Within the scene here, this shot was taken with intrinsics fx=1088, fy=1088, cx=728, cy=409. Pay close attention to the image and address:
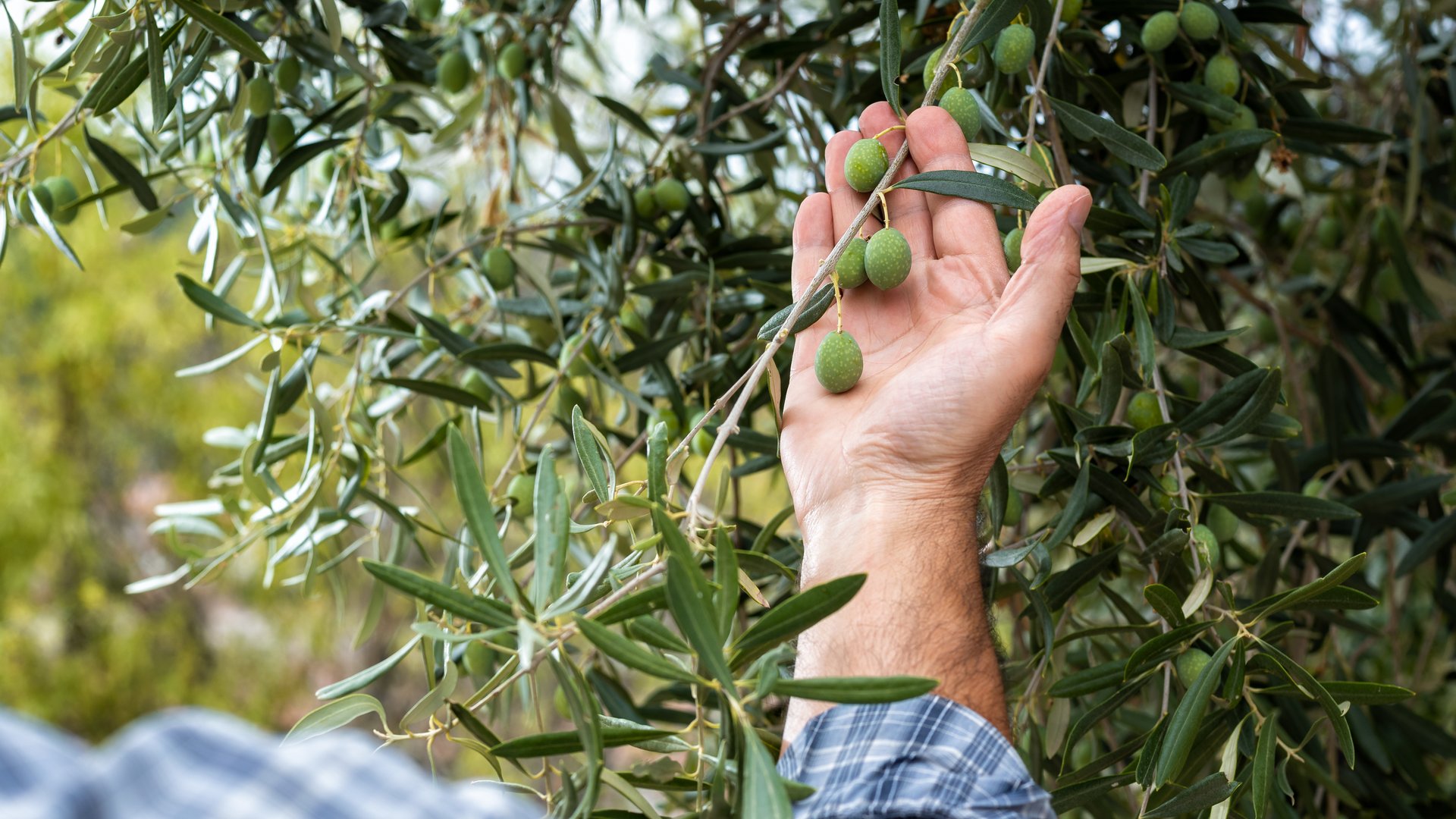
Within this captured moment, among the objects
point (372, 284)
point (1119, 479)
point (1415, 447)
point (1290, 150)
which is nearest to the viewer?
point (1119, 479)

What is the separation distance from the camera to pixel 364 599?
5.47 m

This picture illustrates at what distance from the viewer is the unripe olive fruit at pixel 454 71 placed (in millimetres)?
1396

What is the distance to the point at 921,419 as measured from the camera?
84 centimetres

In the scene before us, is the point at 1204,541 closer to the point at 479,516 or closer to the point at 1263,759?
the point at 1263,759

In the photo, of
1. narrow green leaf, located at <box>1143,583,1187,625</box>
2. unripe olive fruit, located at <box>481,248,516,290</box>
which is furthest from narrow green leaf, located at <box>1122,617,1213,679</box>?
unripe olive fruit, located at <box>481,248,516,290</box>

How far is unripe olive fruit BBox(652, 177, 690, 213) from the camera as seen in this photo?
1285 mm

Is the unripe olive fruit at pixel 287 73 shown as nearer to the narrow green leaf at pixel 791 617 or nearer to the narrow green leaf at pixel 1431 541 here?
the narrow green leaf at pixel 791 617

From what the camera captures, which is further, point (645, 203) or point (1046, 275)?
point (645, 203)

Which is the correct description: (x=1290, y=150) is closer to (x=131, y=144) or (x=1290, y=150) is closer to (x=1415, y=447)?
(x=1415, y=447)

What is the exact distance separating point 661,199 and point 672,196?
0.6 inches

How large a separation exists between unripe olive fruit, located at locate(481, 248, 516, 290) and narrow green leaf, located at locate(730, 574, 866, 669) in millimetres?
777

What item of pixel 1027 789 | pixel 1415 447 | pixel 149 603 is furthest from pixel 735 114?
pixel 149 603

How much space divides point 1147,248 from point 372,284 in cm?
458

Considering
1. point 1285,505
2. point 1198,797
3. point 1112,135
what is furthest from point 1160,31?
point 1198,797
